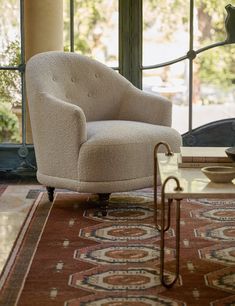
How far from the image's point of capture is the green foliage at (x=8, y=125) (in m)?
5.21

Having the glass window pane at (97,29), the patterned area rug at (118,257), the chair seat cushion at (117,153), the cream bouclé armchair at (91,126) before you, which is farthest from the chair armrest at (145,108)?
the glass window pane at (97,29)

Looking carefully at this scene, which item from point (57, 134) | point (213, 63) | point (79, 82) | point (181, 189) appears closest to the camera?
point (181, 189)

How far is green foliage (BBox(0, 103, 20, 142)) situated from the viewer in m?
5.21

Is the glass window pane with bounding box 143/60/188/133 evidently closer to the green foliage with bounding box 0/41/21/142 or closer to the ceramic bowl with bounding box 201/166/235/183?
the green foliage with bounding box 0/41/21/142

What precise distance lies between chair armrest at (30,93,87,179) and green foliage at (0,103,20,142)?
3.02ft

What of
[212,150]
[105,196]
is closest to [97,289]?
[212,150]

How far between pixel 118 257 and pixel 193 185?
23.4 inches

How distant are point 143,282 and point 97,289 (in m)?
0.19

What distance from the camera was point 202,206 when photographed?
4281mm

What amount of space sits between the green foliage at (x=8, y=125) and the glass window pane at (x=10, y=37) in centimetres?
30

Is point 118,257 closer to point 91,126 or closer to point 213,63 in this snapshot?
point 91,126

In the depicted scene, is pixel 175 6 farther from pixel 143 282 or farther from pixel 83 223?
pixel 143 282

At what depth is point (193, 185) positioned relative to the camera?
284cm

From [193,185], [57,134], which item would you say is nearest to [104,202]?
[57,134]
